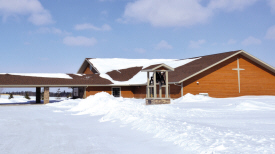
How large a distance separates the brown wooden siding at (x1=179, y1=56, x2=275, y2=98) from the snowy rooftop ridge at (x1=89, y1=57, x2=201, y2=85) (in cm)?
Result: 603

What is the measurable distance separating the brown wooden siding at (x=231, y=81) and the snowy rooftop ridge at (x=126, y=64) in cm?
603

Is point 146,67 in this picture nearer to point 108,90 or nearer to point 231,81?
point 108,90

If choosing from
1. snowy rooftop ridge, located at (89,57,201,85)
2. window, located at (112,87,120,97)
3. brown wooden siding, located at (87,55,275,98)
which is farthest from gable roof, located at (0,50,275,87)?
window, located at (112,87,120,97)

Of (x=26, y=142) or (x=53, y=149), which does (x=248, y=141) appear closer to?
(x=53, y=149)

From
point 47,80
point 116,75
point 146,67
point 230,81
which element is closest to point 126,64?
point 116,75

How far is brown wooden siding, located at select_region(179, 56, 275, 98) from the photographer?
3225cm

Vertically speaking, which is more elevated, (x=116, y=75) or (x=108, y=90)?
(x=116, y=75)

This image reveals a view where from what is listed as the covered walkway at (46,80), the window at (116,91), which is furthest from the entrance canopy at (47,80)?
the window at (116,91)

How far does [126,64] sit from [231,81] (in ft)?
62.8

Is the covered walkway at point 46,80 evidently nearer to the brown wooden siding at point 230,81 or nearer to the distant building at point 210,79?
the distant building at point 210,79

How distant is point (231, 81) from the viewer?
3281 centimetres

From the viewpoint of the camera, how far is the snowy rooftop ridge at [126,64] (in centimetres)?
3879

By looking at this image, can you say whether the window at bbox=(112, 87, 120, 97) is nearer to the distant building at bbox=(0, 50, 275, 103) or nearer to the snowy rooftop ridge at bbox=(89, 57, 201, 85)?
the snowy rooftop ridge at bbox=(89, 57, 201, 85)

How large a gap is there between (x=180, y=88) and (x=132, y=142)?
79.4 ft
